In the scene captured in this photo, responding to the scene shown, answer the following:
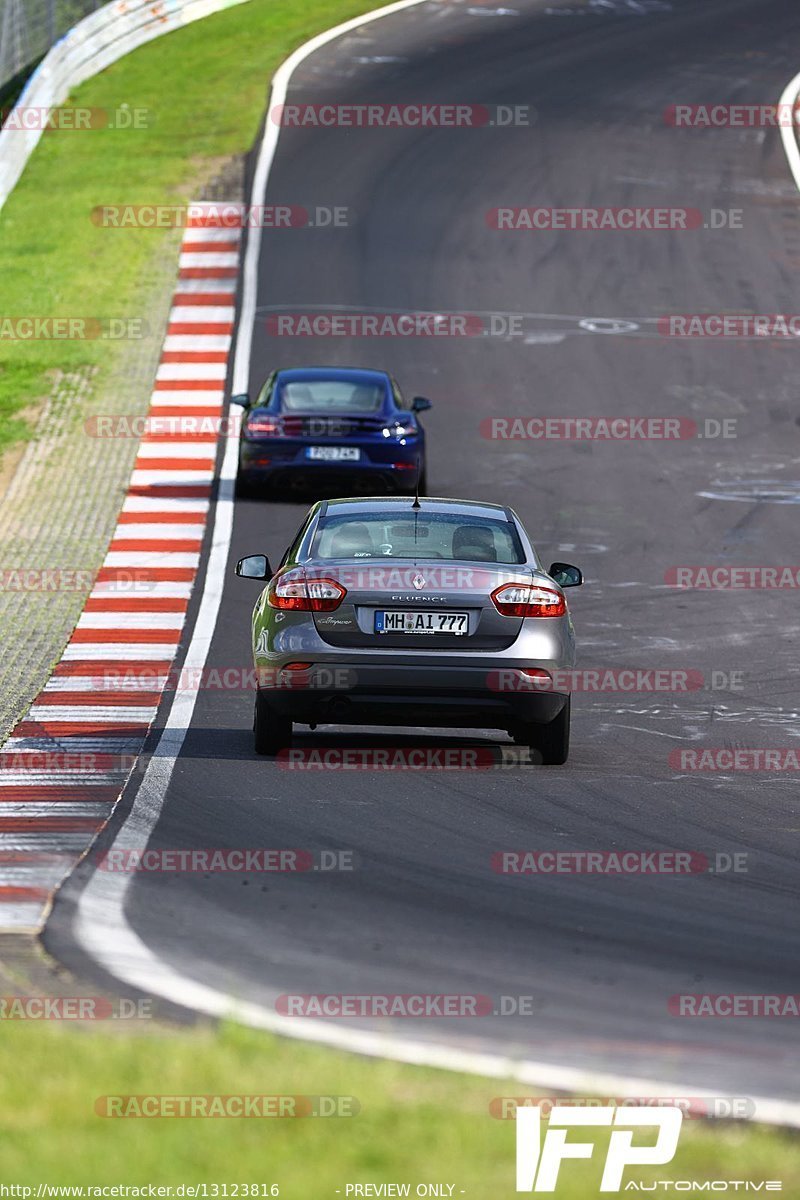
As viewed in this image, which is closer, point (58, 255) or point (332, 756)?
point (332, 756)

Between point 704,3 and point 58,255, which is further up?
point 704,3

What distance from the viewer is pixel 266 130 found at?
1558 inches

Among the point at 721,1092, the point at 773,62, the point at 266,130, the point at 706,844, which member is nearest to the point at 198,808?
the point at 706,844

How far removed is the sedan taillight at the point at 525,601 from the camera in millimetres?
11406

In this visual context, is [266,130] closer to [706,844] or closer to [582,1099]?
[706,844]

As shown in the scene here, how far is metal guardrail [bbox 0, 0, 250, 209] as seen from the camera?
121 feet

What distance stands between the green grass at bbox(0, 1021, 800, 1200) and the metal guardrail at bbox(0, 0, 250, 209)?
101ft

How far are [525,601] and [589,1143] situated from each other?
625cm

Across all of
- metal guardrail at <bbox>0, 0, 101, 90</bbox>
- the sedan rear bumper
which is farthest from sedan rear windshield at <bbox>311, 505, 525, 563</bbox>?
metal guardrail at <bbox>0, 0, 101, 90</bbox>

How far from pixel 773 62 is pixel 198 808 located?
3802cm

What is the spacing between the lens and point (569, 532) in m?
20.8

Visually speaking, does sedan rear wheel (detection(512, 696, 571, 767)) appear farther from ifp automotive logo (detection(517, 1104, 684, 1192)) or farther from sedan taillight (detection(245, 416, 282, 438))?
sedan taillight (detection(245, 416, 282, 438))

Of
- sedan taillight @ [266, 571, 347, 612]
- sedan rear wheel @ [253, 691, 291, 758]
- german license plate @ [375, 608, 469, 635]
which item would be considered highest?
sedan taillight @ [266, 571, 347, 612]

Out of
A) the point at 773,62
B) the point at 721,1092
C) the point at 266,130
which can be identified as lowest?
the point at 721,1092
